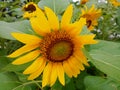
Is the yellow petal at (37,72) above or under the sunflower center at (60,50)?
under

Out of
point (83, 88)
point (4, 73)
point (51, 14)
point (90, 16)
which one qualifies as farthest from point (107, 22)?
point (51, 14)

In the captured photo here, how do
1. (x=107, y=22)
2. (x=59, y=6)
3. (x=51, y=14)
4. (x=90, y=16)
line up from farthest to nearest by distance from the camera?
(x=107, y=22) → (x=90, y=16) → (x=59, y=6) → (x=51, y=14)

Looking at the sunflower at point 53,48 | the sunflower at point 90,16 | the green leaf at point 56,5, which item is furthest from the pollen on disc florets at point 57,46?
the sunflower at point 90,16

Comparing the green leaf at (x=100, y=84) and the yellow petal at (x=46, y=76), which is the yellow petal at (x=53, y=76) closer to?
the yellow petal at (x=46, y=76)

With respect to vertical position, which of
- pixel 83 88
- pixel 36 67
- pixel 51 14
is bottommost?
pixel 83 88

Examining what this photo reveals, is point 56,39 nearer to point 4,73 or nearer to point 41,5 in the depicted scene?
point 4,73

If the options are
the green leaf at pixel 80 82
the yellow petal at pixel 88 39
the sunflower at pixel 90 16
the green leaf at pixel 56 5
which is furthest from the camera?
the sunflower at pixel 90 16

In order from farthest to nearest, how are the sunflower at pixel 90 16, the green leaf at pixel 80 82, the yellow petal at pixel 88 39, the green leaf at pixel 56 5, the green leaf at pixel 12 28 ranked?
1. the sunflower at pixel 90 16
2. the green leaf at pixel 56 5
3. the green leaf at pixel 80 82
4. the green leaf at pixel 12 28
5. the yellow petal at pixel 88 39
